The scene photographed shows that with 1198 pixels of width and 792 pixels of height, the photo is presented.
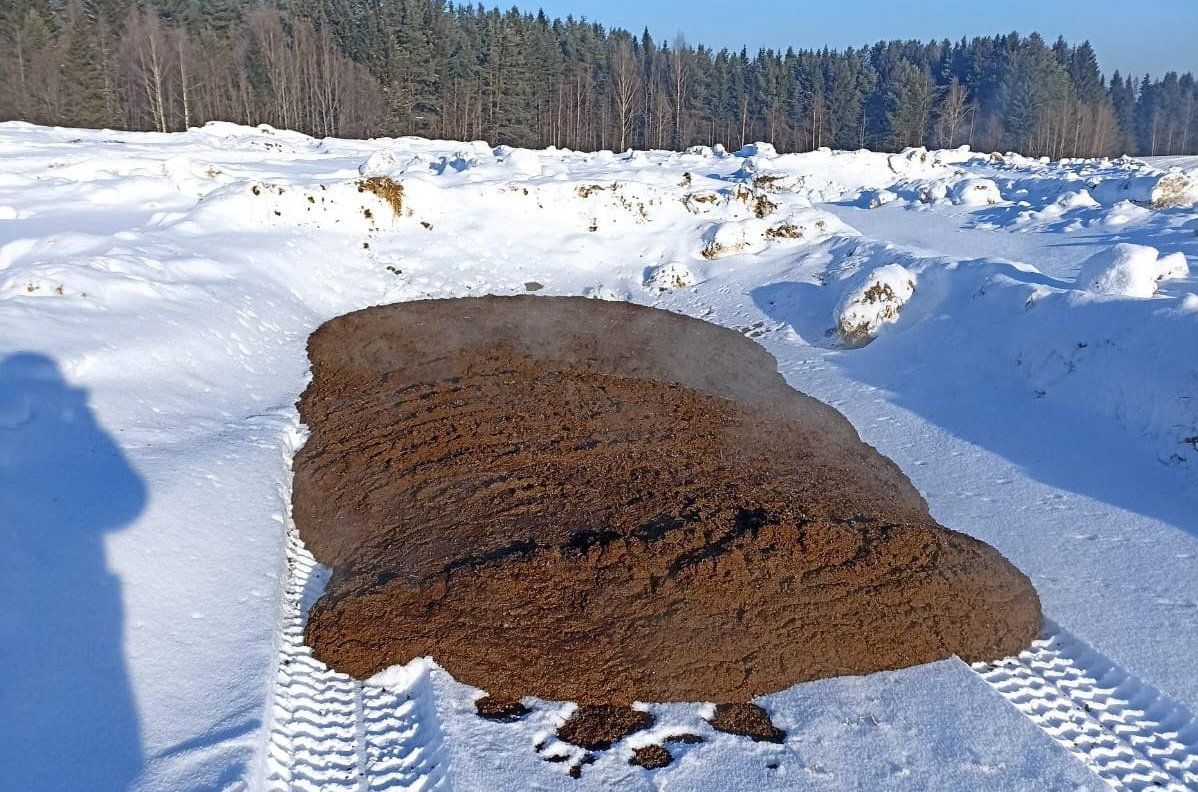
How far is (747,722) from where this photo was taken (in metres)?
4.31

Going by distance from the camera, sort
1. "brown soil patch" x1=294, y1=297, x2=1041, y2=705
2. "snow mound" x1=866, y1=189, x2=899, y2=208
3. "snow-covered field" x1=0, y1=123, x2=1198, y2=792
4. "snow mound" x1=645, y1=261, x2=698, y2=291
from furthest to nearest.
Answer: "snow mound" x1=866, y1=189, x2=899, y2=208, "snow mound" x1=645, y1=261, x2=698, y2=291, "brown soil patch" x1=294, y1=297, x2=1041, y2=705, "snow-covered field" x1=0, y1=123, x2=1198, y2=792

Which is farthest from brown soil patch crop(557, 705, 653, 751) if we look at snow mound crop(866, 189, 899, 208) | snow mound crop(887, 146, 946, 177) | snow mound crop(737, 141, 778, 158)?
snow mound crop(737, 141, 778, 158)

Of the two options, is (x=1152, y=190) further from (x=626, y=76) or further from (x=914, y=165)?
(x=626, y=76)

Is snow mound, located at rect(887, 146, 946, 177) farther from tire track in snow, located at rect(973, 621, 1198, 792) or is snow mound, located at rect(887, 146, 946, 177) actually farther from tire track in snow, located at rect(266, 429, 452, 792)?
tire track in snow, located at rect(266, 429, 452, 792)

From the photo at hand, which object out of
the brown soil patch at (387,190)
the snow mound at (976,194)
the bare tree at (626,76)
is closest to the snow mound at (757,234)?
the brown soil patch at (387,190)

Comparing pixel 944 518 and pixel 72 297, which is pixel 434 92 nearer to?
pixel 72 297

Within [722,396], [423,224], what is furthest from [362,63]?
[722,396]

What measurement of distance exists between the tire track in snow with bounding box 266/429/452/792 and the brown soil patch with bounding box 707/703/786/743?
153 centimetres

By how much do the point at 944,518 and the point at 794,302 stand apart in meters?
8.11

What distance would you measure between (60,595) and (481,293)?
12.3 meters

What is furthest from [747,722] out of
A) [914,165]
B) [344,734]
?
[914,165]

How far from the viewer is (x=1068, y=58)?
73.1 meters

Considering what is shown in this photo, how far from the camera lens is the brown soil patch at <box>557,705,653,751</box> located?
13.6 ft

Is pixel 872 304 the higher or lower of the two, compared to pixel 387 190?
lower
